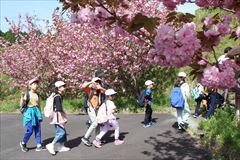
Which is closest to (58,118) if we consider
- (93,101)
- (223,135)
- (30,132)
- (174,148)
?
(30,132)

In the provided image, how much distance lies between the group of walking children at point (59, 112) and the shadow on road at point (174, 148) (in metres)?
1.01

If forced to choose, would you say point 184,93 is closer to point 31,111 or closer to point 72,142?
point 72,142

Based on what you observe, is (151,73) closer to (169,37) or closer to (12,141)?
(12,141)

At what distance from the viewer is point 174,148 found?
8.81 meters

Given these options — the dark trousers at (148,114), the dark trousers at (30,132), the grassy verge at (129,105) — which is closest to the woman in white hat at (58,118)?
the dark trousers at (30,132)

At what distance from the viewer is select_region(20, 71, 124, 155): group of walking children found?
8930 millimetres

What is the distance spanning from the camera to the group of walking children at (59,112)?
29.3ft

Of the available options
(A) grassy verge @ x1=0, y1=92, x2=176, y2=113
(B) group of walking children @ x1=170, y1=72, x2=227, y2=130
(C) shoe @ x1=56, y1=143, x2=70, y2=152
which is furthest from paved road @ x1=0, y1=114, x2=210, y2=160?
(A) grassy verge @ x1=0, y1=92, x2=176, y2=113

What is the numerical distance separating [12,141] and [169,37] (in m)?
8.95

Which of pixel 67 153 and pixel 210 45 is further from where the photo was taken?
pixel 67 153

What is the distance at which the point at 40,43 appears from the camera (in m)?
18.6

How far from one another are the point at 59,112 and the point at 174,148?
2740 millimetres

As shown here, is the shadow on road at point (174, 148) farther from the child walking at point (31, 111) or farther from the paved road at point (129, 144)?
the child walking at point (31, 111)

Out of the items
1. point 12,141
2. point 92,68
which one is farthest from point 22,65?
point 12,141
